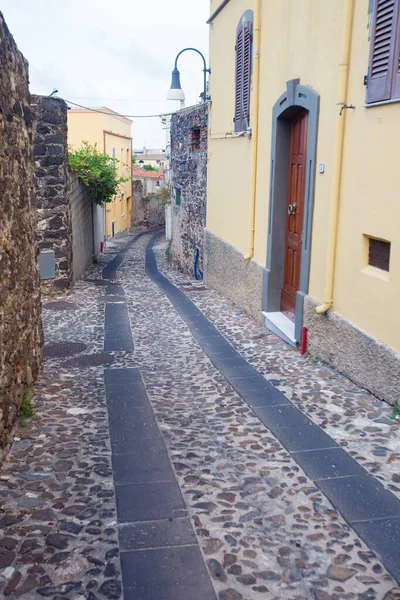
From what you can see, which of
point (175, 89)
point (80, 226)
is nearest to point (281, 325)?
point (80, 226)

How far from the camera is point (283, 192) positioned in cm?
734

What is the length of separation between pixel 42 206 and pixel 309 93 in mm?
5809

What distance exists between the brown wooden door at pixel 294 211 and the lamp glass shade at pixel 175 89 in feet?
28.8

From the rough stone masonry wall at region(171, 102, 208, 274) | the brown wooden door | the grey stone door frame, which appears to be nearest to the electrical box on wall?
the grey stone door frame

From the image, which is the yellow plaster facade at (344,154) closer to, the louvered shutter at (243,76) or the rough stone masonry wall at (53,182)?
the louvered shutter at (243,76)

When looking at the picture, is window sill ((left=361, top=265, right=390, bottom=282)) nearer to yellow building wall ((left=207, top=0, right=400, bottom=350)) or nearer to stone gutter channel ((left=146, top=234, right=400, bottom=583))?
yellow building wall ((left=207, top=0, right=400, bottom=350))

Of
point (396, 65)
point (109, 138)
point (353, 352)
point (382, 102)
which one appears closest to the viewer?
point (396, 65)

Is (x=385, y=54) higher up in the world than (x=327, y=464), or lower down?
higher up

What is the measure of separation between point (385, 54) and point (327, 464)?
3.27 meters

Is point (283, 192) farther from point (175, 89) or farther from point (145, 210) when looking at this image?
point (145, 210)

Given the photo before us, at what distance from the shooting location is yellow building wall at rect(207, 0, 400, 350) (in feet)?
14.9

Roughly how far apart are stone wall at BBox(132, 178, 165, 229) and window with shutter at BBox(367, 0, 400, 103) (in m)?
33.1

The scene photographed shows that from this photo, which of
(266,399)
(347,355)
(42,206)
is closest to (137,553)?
(266,399)

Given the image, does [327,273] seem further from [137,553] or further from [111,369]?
[137,553]
